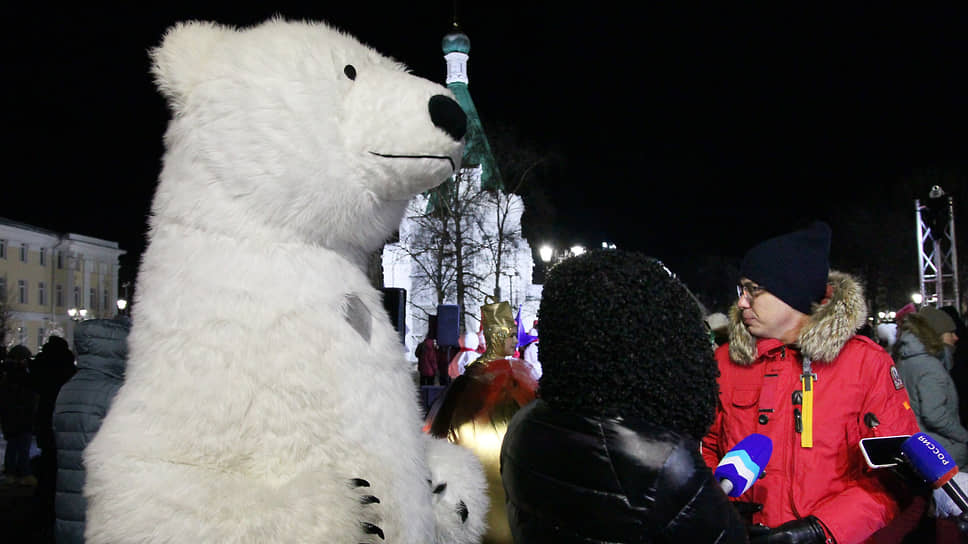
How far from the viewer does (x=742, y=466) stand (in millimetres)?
1918

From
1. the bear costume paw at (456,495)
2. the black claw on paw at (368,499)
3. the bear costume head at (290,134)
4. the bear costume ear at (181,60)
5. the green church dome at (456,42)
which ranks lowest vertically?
the bear costume paw at (456,495)

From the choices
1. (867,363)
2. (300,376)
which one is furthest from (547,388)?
(867,363)

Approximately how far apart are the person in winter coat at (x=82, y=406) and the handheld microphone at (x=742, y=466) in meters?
3.27

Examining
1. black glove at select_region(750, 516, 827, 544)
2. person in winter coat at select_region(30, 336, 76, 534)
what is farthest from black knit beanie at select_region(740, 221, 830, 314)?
person in winter coat at select_region(30, 336, 76, 534)

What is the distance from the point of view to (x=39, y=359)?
283 inches

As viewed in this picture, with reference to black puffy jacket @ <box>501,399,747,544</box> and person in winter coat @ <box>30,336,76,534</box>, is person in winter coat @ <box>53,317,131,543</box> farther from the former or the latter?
black puffy jacket @ <box>501,399,747,544</box>

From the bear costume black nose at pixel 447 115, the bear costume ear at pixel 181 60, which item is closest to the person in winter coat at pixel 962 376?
the bear costume black nose at pixel 447 115

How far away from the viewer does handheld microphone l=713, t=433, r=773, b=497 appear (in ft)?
6.24

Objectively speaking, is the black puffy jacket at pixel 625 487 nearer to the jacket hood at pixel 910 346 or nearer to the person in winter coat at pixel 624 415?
the person in winter coat at pixel 624 415

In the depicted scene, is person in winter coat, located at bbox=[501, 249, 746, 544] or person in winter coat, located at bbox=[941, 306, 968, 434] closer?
person in winter coat, located at bbox=[501, 249, 746, 544]

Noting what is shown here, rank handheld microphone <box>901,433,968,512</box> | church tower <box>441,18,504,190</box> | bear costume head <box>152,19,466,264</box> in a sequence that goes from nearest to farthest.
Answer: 1. bear costume head <box>152,19,466,264</box>
2. handheld microphone <box>901,433,968,512</box>
3. church tower <box>441,18,504,190</box>

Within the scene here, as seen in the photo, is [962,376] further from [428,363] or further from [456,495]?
[428,363]

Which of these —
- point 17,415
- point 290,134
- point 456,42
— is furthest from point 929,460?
point 456,42

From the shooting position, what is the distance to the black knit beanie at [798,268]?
2.78m
